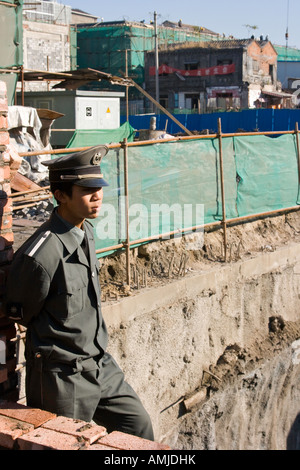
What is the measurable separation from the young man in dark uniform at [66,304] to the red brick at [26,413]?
64 mm

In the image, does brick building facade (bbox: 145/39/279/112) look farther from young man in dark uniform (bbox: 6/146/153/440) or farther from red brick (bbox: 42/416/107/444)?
red brick (bbox: 42/416/107/444)

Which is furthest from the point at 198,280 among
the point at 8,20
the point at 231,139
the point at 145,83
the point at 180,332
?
the point at 145,83

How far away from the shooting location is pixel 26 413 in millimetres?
3477

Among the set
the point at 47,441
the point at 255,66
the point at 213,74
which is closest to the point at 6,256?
the point at 47,441

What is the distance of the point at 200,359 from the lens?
27.6 ft

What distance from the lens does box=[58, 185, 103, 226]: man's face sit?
3.55m

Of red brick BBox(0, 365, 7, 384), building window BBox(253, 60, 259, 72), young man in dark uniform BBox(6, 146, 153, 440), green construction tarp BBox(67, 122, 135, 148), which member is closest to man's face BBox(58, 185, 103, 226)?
young man in dark uniform BBox(6, 146, 153, 440)

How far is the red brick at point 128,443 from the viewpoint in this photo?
10.1 feet

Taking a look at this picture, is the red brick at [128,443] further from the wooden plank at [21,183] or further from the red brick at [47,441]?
the wooden plank at [21,183]

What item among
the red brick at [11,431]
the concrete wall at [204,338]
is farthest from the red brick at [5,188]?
the concrete wall at [204,338]

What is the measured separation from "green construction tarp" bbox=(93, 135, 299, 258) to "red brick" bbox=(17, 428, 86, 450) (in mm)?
4385

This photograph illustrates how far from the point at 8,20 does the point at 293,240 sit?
902 cm

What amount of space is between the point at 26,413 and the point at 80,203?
1.19m

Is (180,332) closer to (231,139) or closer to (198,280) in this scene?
(198,280)
